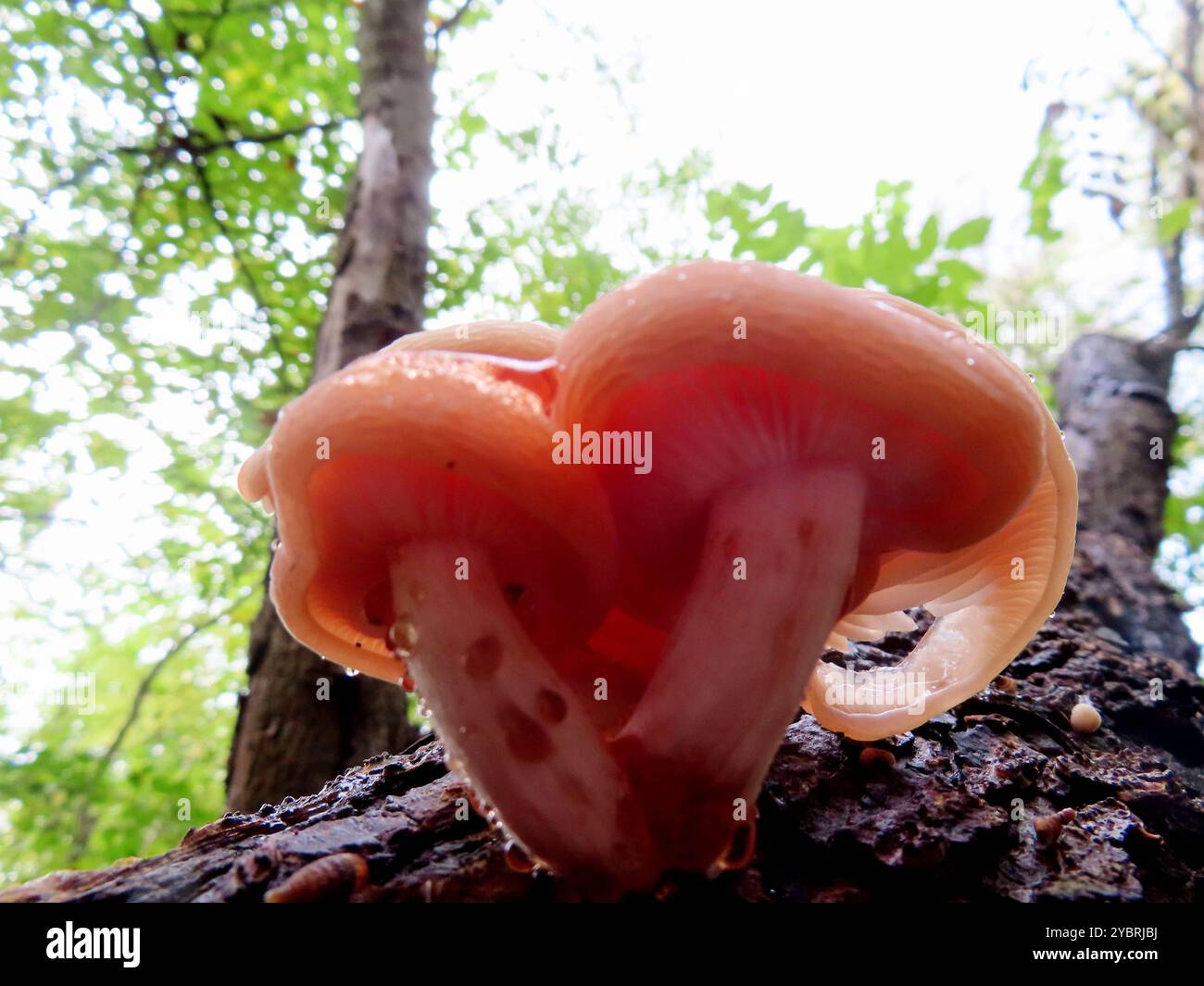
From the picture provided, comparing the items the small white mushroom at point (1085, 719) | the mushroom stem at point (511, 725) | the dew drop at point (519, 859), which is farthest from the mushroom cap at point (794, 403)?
the small white mushroom at point (1085, 719)

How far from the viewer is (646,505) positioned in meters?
1.57

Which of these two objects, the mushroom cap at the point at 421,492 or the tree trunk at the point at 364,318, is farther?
the tree trunk at the point at 364,318

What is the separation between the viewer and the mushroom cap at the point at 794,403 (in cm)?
123

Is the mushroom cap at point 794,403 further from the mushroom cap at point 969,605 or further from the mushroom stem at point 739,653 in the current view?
the mushroom cap at point 969,605

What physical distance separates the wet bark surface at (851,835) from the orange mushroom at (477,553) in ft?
0.64

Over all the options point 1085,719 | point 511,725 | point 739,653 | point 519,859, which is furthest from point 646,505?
point 1085,719

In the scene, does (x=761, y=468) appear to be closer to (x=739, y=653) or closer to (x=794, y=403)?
(x=794, y=403)

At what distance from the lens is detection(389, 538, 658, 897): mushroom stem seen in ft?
4.29

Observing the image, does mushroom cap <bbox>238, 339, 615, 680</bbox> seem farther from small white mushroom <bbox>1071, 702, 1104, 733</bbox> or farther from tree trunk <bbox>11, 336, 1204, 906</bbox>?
small white mushroom <bbox>1071, 702, 1104, 733</bbox>

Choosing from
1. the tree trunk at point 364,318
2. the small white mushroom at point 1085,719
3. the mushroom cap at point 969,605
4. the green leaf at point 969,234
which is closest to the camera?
the mushroom cap at point 969,605
